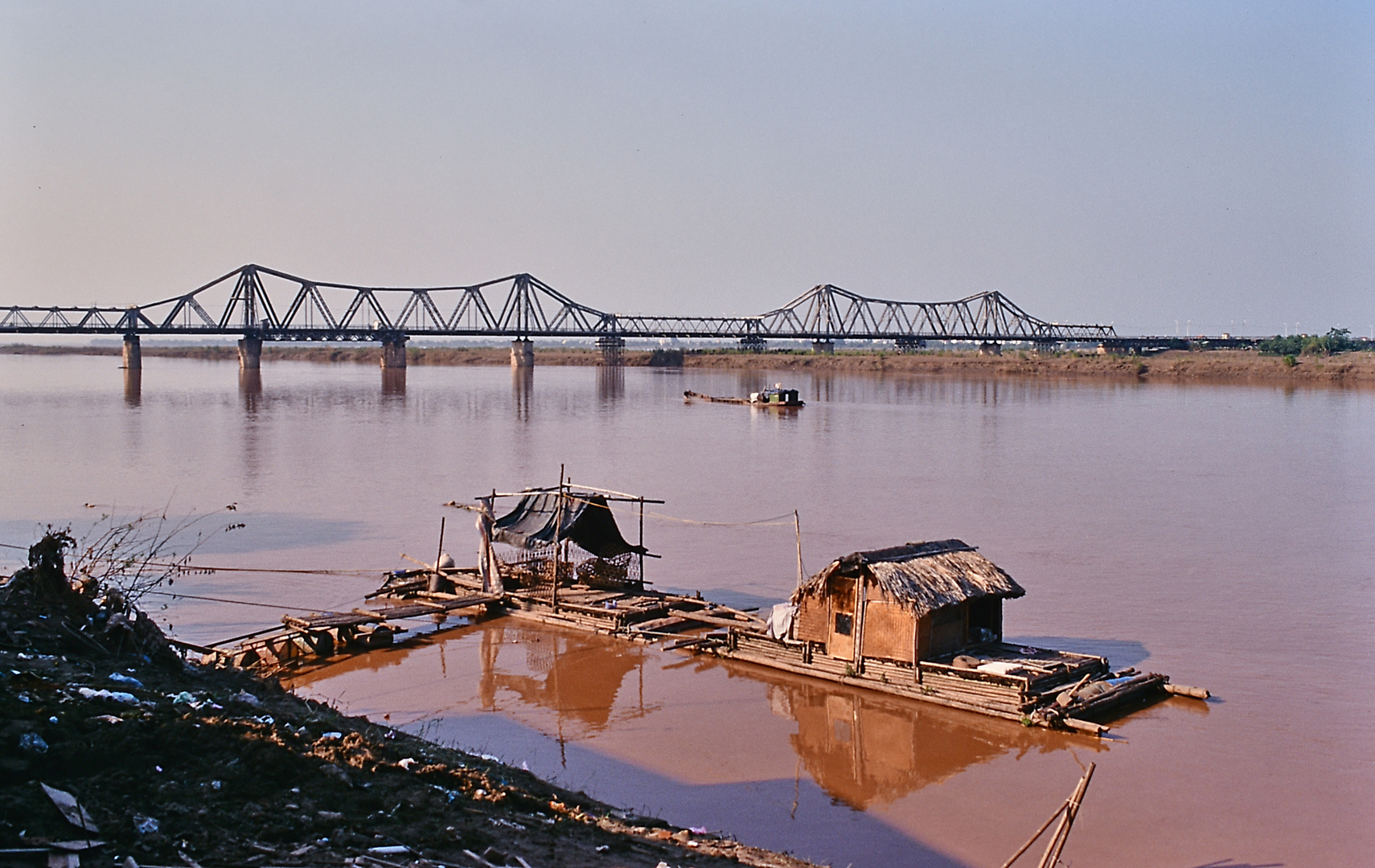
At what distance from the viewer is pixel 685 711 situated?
11.8m

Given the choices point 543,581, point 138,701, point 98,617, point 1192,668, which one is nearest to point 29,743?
point 138,701

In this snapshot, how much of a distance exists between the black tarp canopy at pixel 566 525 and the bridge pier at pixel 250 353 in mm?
83694

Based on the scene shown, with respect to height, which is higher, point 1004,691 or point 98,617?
point 98,617

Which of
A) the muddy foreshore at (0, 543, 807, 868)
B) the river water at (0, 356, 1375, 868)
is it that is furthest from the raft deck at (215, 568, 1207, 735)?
the muddy foreshore at (0, 543, 807, 868)

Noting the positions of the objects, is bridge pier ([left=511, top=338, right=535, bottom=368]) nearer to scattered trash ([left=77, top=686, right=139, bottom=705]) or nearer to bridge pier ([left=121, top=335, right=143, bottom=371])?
bridge pier ([left=121, top=335, right=143, bottom=371])

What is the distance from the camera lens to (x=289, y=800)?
21.0 feet

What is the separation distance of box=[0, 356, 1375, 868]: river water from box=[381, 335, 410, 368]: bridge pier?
6112 centimetres

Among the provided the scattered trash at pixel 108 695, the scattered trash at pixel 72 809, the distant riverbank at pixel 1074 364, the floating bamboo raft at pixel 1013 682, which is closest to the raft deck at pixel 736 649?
the floating bamboo raft at pixel 1013 682

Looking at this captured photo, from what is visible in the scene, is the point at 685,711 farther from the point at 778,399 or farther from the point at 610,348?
the point at 610,348

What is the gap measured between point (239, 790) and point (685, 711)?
6.04 meters

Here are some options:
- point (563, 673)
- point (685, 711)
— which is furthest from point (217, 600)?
point (685, 711)

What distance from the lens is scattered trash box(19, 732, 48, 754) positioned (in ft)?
20.3

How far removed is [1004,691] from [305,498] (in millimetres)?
18191

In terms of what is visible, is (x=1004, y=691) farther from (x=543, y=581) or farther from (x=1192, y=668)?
(x=543, y=581)
